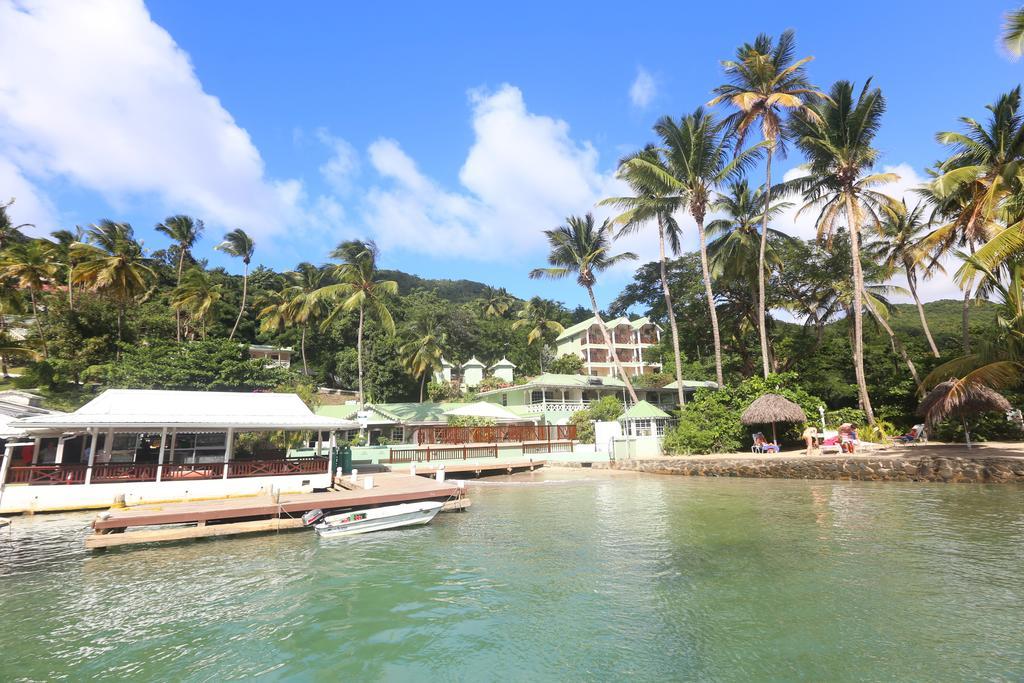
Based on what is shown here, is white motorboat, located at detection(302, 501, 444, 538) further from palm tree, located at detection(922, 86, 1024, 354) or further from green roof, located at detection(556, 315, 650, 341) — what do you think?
green roof, located at detection(556, 315, 650, 341)

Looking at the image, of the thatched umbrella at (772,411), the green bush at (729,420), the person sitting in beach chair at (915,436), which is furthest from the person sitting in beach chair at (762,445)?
the person sitting in beach chair at (915,436)

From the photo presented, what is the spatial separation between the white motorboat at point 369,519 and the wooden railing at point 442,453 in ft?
40.8

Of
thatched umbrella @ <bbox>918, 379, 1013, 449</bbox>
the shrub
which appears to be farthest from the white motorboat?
the shrub

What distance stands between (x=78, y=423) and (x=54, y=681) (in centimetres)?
1149

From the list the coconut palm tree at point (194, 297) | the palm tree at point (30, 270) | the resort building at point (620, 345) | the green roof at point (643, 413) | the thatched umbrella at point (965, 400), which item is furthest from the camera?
the resort building at point (620, 345)

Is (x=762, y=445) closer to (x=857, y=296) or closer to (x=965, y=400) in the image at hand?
(x=965, y=400)

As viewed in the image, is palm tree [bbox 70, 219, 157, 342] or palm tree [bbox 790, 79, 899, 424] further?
palm tree [bbox 70, 219, 157, 342]

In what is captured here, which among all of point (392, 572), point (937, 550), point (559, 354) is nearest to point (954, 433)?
point (937, 550)

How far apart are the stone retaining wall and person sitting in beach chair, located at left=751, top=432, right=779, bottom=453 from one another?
7.96 feet

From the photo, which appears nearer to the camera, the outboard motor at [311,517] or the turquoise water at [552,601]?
the turquoise water at [552,601]

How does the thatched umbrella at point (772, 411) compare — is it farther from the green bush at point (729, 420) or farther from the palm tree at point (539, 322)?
the palm tree at point (539, 322)

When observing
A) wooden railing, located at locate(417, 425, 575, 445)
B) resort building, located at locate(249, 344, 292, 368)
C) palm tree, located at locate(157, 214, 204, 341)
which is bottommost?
wooden railing, located at locate(417, 425, 575, 445)

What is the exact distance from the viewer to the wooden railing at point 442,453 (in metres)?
26.5

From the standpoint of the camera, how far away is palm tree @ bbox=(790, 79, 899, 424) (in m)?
22.8
